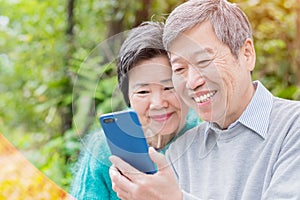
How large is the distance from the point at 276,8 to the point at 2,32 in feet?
4.06

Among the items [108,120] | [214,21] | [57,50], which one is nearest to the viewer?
[108,120]

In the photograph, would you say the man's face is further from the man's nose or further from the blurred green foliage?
the blurred green foliage

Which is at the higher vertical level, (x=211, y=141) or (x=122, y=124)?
(x=122, y=124)

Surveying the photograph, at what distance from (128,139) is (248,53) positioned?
262 mm

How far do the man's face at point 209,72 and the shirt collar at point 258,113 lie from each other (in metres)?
0.02

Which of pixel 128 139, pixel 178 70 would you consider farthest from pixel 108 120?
pixel 178 70

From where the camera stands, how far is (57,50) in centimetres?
245

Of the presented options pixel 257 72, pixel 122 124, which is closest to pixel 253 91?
pixel 122 124

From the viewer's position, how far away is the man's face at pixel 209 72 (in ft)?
2.64

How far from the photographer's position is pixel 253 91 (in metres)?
0.91

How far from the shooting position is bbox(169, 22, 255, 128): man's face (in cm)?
81

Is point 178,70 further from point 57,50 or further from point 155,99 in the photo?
point 57,50

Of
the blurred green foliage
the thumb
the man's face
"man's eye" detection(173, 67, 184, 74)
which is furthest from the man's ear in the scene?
the blurred green foliage

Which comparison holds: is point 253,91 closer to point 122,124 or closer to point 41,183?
point 122,124
